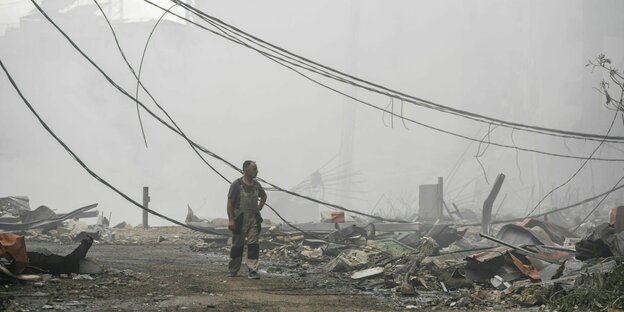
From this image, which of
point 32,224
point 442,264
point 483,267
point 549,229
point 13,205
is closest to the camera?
point 483,267

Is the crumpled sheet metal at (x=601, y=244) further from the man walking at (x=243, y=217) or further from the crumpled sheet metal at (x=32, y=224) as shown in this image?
the crumpled sheet metal at (x=32, y=224)

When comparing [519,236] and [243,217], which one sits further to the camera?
[519,236]

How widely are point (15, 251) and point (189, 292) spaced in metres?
2.04

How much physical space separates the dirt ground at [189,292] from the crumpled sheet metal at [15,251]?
0.25 m

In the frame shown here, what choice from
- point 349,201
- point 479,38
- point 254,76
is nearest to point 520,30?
point 479,38

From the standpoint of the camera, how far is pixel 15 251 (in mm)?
7750

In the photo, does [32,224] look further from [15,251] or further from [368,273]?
[368,273]

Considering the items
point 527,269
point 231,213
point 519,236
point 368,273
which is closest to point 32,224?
point 231,213

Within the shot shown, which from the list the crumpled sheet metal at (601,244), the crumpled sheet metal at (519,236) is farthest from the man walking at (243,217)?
the crumpled sheet metal at (519,236)

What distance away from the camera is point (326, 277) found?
10.3 metres

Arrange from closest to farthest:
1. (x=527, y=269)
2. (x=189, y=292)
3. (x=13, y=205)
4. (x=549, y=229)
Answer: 1. (x=189, y=292)
2. (x=527, y=269)
3. (x=549, y=229)
4. (x=13, y=205)

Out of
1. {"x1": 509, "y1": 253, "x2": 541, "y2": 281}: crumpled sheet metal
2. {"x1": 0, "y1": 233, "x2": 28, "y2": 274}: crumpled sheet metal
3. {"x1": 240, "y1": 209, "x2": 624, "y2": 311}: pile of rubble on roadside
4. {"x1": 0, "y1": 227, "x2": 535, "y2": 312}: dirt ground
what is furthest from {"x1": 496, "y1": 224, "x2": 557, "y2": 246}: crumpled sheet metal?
{"x1": 0, "y1": 233, "x2": 28, "y2": 274}: crumpled sheet metal

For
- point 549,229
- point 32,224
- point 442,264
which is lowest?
point 442,264

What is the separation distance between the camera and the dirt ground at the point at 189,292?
265 inches
